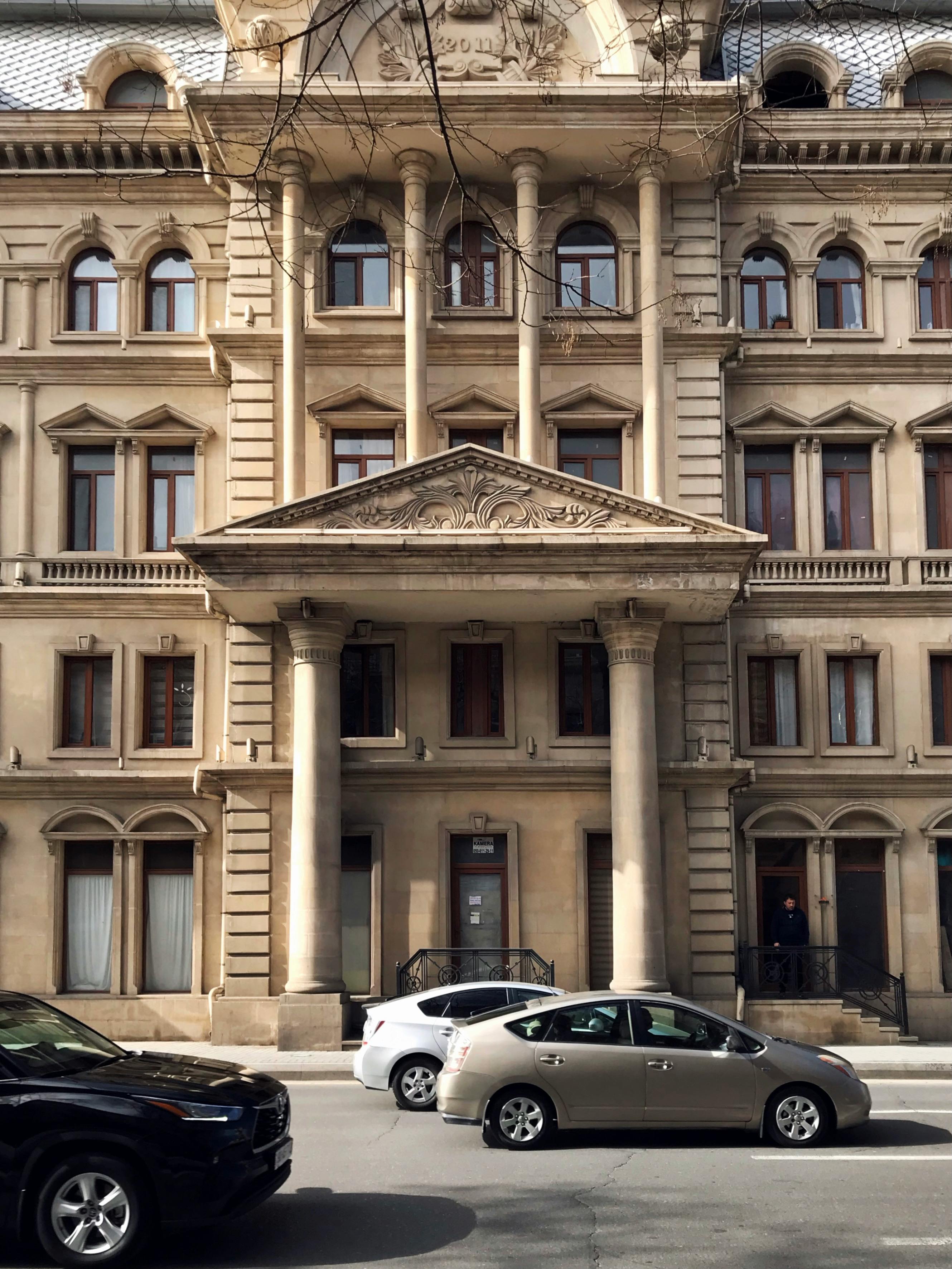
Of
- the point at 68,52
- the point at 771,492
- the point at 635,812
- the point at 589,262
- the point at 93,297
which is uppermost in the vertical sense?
the point at 68,52

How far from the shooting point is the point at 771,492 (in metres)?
27.9

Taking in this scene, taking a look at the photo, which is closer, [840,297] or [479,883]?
[479,883]

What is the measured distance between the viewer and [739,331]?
26.2 metres

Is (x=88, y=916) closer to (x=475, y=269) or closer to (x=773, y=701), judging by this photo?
(x=773, y=701)

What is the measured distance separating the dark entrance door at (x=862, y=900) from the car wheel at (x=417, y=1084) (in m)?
12.0

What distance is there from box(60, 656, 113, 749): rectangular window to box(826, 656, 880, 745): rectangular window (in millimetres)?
13613

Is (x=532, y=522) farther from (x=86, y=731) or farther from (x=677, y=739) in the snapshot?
(x=86, y=731)

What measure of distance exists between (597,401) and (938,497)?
708 centimetres

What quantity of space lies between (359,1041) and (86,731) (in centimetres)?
806

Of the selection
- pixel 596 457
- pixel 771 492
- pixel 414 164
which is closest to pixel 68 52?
pixel 414 164

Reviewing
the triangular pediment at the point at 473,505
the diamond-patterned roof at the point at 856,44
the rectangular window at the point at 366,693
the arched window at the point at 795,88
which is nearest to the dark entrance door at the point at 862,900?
the triangular pediment at the point at 473,505

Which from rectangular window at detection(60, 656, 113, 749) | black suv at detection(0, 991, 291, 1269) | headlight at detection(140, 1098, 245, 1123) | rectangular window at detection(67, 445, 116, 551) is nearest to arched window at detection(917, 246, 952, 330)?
rectangular window at detection(67, 445, 116, 551)

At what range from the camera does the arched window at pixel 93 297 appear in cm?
2794

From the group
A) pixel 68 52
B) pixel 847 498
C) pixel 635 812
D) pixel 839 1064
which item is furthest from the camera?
pixel 68 52
